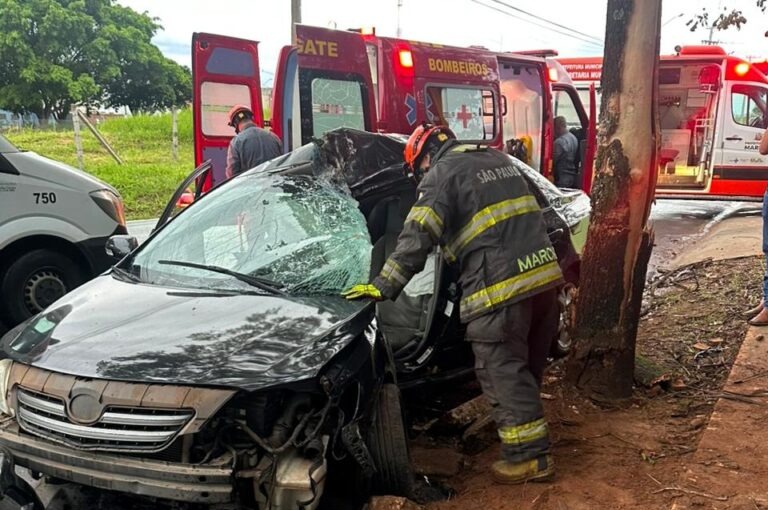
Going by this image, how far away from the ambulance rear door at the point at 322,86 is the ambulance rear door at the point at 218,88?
2.66ft

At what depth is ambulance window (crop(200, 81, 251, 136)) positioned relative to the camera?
7020 millimetres

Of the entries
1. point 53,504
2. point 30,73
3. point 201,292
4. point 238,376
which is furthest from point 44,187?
point 30,73

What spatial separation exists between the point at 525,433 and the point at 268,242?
1443mm

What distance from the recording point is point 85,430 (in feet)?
7.39

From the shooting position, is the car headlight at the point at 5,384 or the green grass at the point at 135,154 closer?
the car headlight at the point at 5,384

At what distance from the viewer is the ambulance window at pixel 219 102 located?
7020mm

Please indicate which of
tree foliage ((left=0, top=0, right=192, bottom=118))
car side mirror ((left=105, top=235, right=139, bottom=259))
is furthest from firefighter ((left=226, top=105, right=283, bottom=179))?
tree foliage ((left=0, top=0, right=192, bottom=118))

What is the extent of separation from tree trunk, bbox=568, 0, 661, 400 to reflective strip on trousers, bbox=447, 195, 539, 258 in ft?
2.86

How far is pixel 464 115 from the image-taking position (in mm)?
7625

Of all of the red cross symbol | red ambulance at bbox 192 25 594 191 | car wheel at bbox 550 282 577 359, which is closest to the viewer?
car wheel at bbox 550 282 577 359

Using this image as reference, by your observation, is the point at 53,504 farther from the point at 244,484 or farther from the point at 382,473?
the point at 382,473

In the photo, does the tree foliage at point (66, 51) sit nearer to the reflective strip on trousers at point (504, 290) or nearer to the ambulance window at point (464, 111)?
the ambulance window at point (464, 111)

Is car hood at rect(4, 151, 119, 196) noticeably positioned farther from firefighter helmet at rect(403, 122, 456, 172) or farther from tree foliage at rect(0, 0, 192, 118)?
tree foliage at rect(0, 0, 192, 118)

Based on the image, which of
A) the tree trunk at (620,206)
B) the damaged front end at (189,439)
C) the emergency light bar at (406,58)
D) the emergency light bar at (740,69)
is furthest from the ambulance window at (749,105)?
the damaged front end at (189,439)
